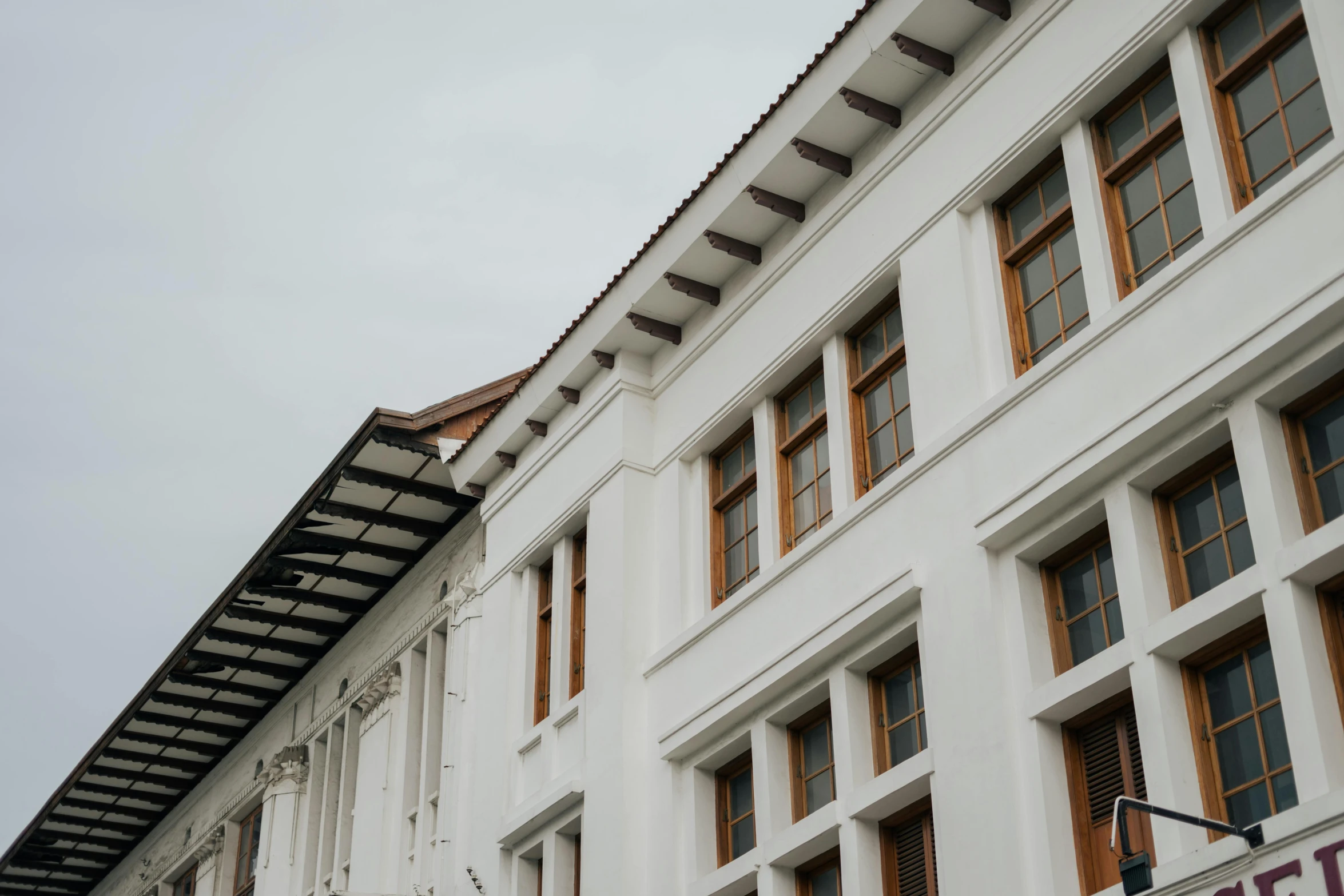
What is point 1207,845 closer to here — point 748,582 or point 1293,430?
point 1293,430

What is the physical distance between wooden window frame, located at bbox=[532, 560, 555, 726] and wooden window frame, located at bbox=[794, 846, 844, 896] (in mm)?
4545

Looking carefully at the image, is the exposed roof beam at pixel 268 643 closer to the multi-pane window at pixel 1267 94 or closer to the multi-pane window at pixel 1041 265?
the multi-pane window at pixel 1041 265

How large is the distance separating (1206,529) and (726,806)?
573 centimetres

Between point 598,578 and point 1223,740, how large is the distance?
26.2 ft

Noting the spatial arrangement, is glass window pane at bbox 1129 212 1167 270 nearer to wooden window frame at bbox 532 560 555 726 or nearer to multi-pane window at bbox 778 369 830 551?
multi-pane window at bbox 778 369 830 551

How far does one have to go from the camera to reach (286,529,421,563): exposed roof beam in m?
22.2

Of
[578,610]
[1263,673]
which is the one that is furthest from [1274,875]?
[578,610]

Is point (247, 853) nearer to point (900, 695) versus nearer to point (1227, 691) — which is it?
point (900, 695)

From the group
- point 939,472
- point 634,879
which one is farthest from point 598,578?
point 939,472

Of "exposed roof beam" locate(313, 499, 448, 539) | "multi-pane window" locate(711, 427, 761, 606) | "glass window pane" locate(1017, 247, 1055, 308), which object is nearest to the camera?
"glass window pane" locate(1017, 247, 1055, 308)

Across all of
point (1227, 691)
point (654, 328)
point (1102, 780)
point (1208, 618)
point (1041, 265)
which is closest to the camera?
point (1208, 618)

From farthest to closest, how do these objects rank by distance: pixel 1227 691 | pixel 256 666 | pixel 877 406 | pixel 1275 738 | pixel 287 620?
pixel 256 666
pixel 287 620
pixel 877 406
pixel 1227 691
pixel 1275 738

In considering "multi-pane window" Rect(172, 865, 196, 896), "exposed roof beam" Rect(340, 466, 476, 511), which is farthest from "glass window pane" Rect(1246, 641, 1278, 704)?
"multi-pane window" Rect(172, 865, 196, 896)

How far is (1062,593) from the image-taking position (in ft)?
40.4
